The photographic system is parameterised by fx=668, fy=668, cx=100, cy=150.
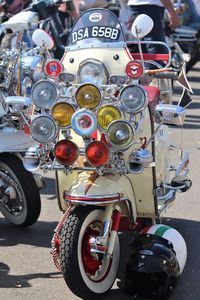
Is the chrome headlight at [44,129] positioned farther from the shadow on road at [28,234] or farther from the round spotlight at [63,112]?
the shadow on road at [28,234]

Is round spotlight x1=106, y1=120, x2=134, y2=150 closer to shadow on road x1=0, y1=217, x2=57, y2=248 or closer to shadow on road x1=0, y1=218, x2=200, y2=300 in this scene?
shadow on road x1=0, y1=218, x2=200, y2=300

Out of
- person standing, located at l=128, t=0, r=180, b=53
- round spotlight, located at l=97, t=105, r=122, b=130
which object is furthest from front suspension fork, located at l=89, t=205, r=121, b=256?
person standing, located at l=128, t=0, r=180, b=53

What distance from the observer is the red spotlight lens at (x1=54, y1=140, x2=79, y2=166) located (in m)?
3.62

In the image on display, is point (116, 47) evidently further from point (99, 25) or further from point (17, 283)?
point (17, 283)

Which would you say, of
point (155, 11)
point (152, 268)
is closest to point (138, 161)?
point (152, 268)

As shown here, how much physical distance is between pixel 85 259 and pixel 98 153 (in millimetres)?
589

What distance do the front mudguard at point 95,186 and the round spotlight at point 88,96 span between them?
1.35 ft

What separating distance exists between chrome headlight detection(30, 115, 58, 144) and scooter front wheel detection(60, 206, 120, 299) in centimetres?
42

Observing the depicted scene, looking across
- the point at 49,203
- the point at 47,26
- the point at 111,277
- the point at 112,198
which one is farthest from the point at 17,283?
the point at 47,26

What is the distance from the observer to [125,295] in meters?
3.76

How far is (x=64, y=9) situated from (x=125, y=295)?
818cm

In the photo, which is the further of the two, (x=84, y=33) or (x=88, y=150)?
(x=84, y=33)

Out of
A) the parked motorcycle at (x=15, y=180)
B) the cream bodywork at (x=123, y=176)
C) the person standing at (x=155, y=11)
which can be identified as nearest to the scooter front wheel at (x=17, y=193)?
the parked motorcycle at (x=15, y=180)

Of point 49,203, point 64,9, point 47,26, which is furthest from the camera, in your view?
point 64,9
